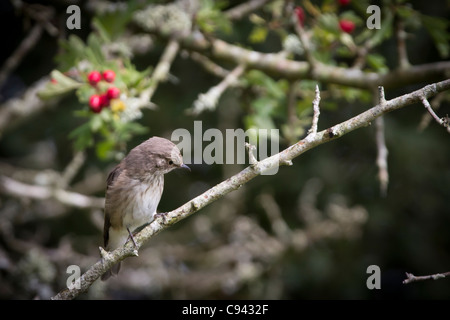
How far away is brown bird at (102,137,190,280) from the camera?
3709mm

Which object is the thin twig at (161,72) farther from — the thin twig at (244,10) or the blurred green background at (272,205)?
the blurred green background at (272,205)

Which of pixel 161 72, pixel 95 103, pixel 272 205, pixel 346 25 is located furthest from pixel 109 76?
pixel 272 205

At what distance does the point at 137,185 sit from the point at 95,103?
2.17 feet

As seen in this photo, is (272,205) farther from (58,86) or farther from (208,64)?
(58,86)

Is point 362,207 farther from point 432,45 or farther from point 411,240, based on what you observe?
point 432,45

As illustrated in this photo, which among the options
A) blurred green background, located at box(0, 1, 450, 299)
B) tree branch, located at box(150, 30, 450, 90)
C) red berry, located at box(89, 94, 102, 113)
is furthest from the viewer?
blurred green background, located at box(0, 1, 450, 299)

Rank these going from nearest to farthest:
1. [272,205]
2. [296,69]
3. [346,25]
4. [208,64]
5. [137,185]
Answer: [137,185] → [346,25] → [296,69] → [208,64] → [272,205]

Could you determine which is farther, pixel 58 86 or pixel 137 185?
pixel 137 185

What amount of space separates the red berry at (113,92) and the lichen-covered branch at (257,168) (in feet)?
3.84

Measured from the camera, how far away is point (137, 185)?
3.81 m

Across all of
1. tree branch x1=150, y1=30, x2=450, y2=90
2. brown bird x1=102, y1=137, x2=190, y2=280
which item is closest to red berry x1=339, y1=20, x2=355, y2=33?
tree branch x1=150, y1=30, x2=450, y2=90

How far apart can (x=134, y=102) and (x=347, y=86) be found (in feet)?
6.26

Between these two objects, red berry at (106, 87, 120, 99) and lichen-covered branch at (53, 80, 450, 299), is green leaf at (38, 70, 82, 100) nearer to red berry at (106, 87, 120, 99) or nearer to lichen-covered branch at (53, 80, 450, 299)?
red berry at (106, 87, 120, 99)

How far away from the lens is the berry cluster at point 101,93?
357 centimetres
